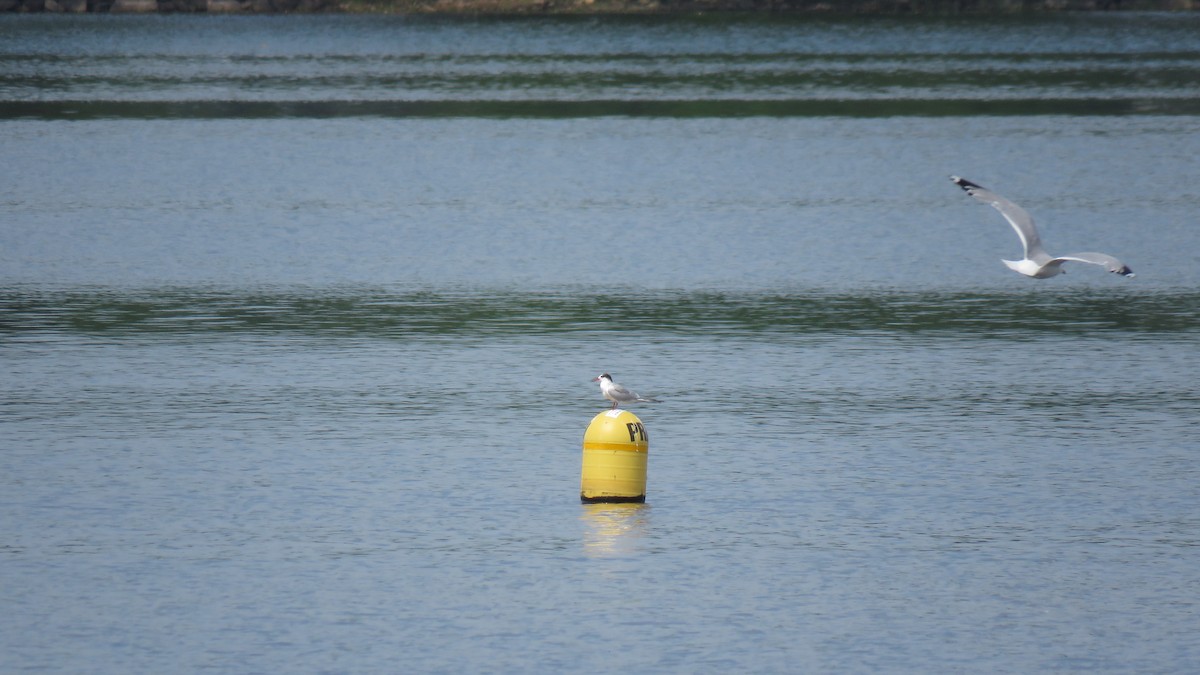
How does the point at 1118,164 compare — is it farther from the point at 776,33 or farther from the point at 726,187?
the point at 776,33

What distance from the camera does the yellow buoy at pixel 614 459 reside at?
56.6 ft

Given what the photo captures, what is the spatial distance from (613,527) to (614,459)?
72cm

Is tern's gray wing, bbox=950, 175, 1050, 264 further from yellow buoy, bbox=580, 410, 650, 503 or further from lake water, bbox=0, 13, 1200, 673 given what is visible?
yellow buoy, bbox=580, 410, 650, 503

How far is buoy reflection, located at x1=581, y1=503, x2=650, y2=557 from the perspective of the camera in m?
16.3

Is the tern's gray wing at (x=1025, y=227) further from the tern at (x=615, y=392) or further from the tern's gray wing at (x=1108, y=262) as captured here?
the tern at (x=615, y=392)

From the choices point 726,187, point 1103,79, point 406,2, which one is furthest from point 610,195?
point 406,2

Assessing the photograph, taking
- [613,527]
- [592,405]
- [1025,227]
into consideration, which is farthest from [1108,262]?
[613,527]

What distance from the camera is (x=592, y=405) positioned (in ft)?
72.1

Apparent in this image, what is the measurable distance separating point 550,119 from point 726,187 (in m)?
19.5

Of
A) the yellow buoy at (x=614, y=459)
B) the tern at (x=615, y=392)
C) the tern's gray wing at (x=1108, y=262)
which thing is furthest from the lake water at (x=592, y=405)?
the tern's gray wing at (x=1108, y=262)

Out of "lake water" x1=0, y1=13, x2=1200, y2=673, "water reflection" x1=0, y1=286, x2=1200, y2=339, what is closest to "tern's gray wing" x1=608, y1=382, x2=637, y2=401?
"lake water" x1=0, y1=13, x2=1200, y2=673

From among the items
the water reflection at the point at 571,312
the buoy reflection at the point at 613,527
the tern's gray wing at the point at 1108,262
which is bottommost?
the water reflection at the point at 571,312

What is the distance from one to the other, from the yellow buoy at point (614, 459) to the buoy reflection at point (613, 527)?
0.12 m

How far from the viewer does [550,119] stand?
63.4 meters
